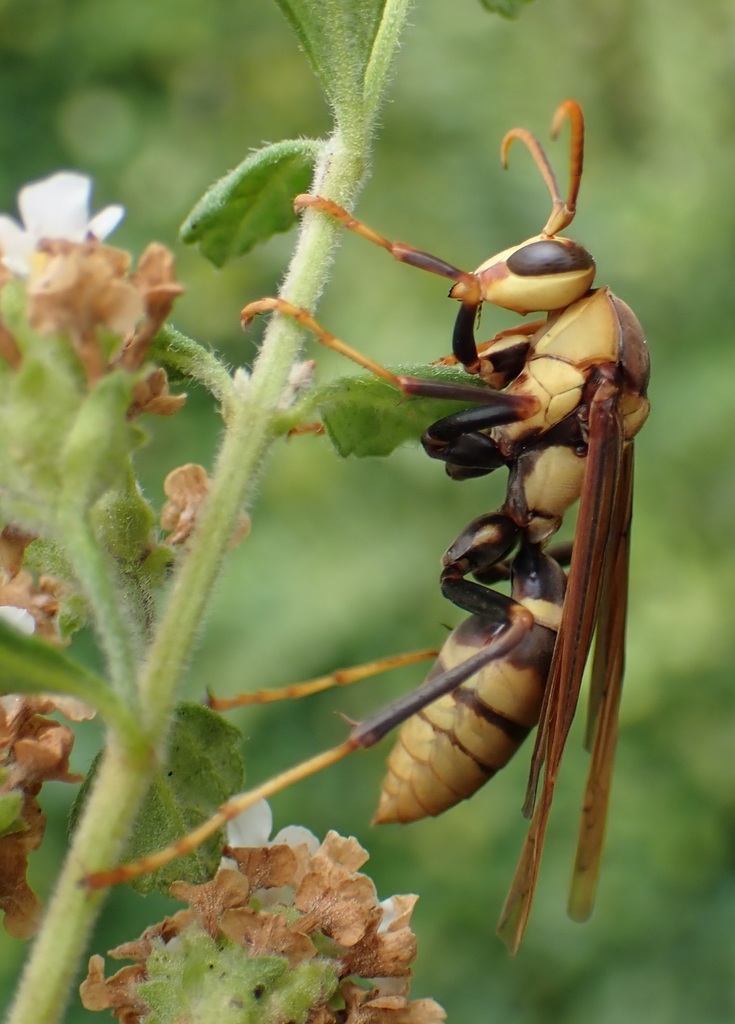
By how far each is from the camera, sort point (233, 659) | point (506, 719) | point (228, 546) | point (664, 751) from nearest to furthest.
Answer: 1. point (228, 546)
2. point (506, 719)
3. point (233, 659)
4. point (664, 751)

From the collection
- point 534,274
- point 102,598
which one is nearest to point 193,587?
point 102,598

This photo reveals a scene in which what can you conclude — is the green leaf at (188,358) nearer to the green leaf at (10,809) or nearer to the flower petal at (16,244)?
the flower petal at (16,244)

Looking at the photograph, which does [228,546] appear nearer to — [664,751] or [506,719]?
[506,719]

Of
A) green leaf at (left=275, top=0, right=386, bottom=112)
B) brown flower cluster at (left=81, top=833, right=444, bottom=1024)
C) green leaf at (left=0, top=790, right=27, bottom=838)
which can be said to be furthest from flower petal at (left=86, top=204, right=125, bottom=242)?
brown flower cluster at (left=81, top=833, right=444, bottom=1024)

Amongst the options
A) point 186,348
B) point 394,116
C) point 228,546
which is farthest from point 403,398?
point 394,116

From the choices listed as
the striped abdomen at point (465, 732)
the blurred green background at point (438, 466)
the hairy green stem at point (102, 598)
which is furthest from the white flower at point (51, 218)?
the blurred green background at point (438, 466)

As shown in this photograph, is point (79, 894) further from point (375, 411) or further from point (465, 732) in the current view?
point (465, 732)

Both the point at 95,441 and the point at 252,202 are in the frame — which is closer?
the point at 95,441
